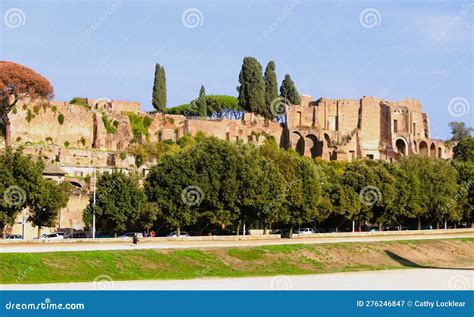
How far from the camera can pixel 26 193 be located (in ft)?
213

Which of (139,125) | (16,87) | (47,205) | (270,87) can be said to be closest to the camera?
(47,205)

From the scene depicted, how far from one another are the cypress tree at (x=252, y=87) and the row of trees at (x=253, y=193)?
114 ft

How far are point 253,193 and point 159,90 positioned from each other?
47.1 meters

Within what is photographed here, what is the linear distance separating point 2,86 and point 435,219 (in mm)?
47981

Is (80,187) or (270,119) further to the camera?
(270,119)

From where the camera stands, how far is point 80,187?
84750 mm

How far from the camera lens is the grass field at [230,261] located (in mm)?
48969

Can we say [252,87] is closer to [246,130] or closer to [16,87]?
[246,130]

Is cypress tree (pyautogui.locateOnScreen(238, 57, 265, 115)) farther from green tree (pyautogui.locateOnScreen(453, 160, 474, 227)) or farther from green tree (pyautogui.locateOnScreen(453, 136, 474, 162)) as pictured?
green tree (pyautogui.locateOnScreen(453, 160, 474, 227))

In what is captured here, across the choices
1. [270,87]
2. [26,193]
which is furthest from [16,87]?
[270,87]

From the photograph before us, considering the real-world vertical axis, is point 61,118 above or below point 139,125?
below

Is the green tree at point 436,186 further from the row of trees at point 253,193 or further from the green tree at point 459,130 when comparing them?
the green tree at point 459,130

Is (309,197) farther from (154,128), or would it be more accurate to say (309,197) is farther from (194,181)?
(154,128)
